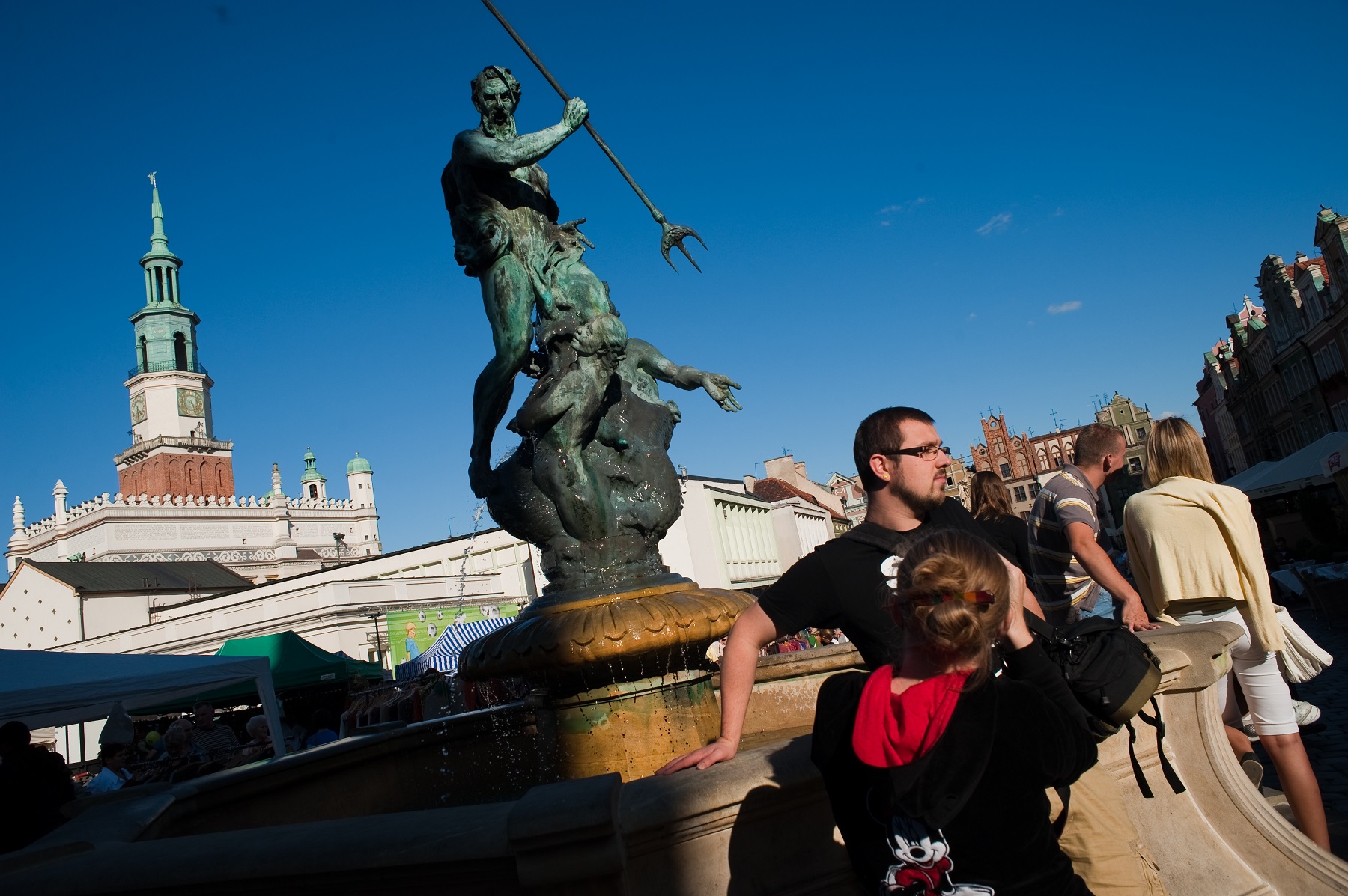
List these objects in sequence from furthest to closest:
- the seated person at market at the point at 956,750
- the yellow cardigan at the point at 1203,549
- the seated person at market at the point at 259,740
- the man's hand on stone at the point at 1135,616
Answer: the seated person at market at the point at 259,740, the yellow cardigan at the point at 1203,549, the man's hand on stone at the point at 1135,616, the seated person at market at the point at 956,750

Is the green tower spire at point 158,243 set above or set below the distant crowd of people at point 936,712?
above

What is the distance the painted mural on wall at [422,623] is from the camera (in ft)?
98.3

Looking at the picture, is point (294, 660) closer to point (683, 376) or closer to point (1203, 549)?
point (683, 376)

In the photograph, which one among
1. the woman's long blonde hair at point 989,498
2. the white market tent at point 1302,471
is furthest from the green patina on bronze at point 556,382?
the white market tent at point 1302,471

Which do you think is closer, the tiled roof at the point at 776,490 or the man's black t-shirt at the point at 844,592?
the man's black t-shirt at the point at 844,592

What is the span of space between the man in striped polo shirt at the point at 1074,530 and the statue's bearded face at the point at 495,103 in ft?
11.0

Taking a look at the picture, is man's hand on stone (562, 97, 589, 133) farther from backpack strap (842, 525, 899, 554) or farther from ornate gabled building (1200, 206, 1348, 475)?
ornate gabled building (1200, 206, 1348, 475)

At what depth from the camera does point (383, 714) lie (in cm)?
1268

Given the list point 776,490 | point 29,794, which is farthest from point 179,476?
point 29,794

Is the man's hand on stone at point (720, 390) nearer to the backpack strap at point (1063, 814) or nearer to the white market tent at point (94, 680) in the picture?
the backpack strap at point (1063, 814)

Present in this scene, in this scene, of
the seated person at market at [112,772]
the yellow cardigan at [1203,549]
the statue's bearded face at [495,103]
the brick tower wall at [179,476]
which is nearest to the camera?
the yellow cardigan at [1203,549]

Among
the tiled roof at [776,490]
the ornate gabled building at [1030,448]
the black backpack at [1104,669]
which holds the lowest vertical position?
the black backpack at [1104,669]

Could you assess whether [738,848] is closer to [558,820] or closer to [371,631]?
[558,820]

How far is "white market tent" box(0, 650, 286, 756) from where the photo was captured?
29.5ft
